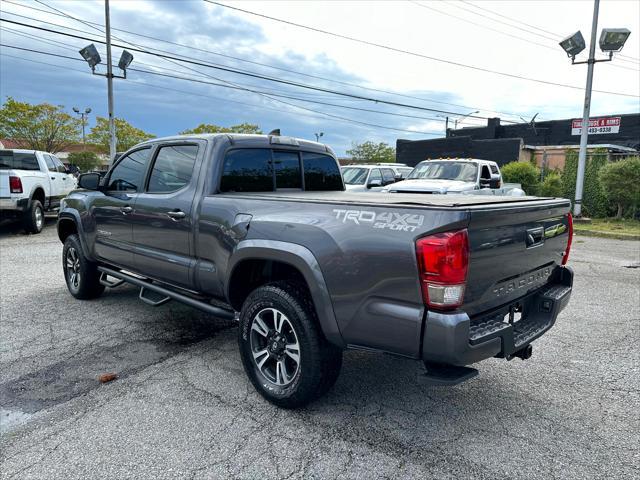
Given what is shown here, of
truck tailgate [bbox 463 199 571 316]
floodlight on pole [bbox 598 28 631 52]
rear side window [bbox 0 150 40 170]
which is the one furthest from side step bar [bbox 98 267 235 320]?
floodlight on pole [bbox 598 28 631 52]

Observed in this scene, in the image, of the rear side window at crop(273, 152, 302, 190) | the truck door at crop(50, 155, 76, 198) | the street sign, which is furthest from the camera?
the street sign

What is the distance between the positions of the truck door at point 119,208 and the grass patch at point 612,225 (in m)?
13.6

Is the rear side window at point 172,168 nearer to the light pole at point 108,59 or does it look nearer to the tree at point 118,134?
the light pole at point 108,59

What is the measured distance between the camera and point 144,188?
4484 mm

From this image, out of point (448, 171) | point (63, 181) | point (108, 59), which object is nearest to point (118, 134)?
point (108, 59)

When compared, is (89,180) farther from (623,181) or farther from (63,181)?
(623,181)

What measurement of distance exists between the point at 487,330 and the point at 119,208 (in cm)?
378

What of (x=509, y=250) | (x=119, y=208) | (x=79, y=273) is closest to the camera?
(x=509, y=250)

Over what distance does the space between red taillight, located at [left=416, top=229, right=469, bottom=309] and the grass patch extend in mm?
13487

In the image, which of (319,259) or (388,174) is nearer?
(319,259)

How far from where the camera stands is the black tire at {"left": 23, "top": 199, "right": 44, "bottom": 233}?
11.2 metres

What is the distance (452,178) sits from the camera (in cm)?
1237

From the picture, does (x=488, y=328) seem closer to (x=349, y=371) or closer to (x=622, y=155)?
(x=349, y=371)

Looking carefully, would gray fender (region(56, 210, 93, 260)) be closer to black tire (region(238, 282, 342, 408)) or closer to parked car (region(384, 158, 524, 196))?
black tire (region(238, 282, 342, 408))
